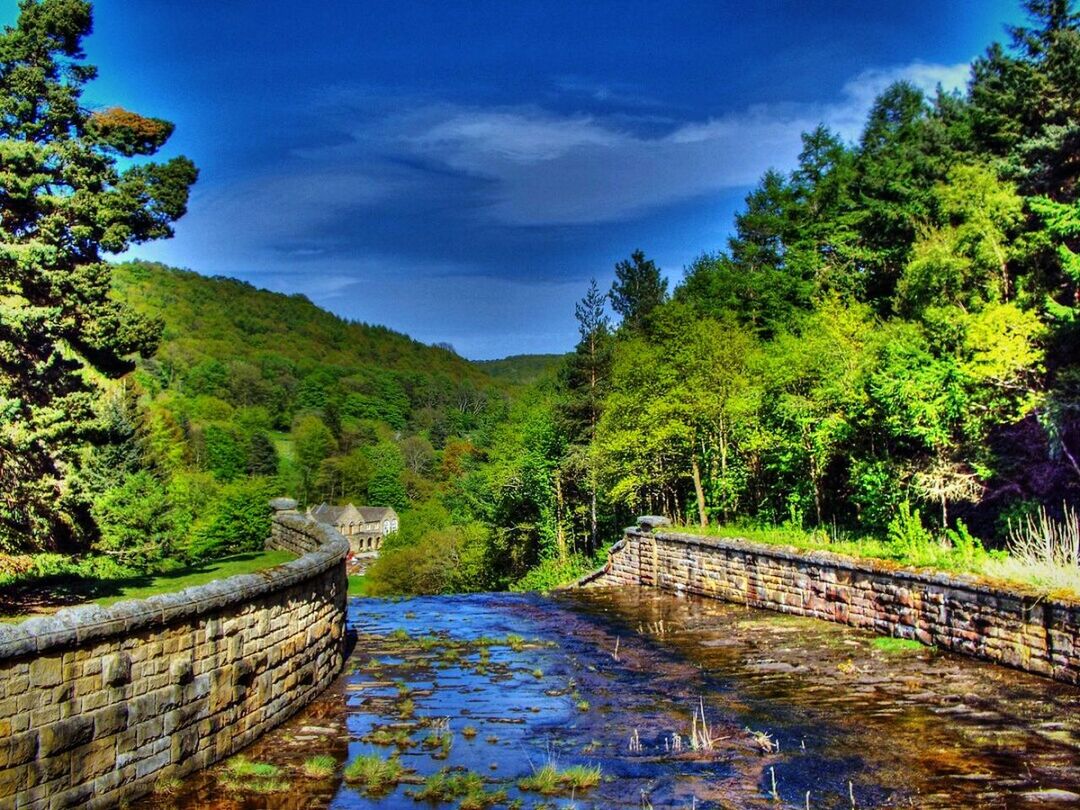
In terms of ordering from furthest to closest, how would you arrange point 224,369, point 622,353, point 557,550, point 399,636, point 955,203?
point 224,369, point 557,550, point 622,353, point 955,203, point 399,636

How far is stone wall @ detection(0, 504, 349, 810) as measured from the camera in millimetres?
6422

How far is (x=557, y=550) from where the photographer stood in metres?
43.9

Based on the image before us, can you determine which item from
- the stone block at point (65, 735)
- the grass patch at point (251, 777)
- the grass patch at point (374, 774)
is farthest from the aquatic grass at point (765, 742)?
the stone block at point (65, 735)

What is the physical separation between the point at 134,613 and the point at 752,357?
73.6 ft

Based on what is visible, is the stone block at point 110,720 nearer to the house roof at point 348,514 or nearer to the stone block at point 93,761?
the stone block at point 93,761

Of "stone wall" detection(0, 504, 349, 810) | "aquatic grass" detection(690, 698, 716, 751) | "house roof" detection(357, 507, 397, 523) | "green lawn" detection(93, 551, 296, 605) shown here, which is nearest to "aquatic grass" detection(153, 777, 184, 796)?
"stone wall" detection(0, 504, 349, 810)

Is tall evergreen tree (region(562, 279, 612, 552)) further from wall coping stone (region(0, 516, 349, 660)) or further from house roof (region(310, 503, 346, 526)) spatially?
house roof (region(310, 503, 346, 526))

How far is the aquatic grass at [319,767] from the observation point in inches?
332

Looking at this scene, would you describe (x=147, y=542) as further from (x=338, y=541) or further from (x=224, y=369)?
(x=224, y=369)

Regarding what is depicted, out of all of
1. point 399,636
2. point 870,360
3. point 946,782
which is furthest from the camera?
point 870,360

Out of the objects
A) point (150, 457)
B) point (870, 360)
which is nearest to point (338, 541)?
point (870, 360)

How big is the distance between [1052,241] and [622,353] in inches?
737

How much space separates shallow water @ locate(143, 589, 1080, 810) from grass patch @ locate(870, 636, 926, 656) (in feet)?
0.52

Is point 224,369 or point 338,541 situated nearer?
point 338,541
